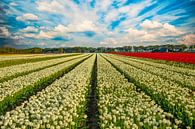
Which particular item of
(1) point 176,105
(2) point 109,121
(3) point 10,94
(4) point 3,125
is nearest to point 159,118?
(2) point 109,121

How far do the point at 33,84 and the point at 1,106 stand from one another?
17.7 feet

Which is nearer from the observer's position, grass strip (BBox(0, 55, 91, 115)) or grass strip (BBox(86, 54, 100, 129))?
grass strip (BBox(86, 54, 100, 129))

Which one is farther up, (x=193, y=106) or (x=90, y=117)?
(x=193, y=106)

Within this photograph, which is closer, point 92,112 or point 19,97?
point 92,112

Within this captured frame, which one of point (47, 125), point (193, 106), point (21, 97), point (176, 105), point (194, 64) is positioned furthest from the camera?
point (194, 64)

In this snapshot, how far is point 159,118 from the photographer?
8.34 m

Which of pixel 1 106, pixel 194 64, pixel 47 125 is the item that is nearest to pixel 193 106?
pixel 47 125

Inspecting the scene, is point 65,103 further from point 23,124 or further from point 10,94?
point 10,94

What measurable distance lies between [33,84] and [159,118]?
35.5 feet

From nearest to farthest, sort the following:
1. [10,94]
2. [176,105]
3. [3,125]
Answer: [3,125] → [176,105] → [10,94]

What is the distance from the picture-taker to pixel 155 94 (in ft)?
44.2

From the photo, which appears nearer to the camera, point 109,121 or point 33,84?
point 109,121

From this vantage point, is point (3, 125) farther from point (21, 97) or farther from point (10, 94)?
point (21, 97)

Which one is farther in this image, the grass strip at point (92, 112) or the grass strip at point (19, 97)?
the grass strip at point (19, 97)
